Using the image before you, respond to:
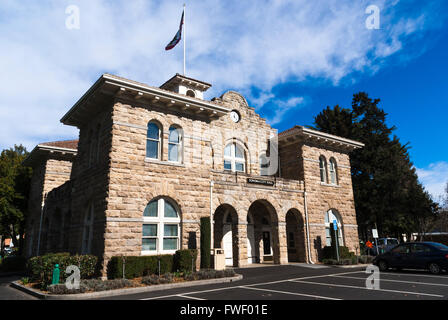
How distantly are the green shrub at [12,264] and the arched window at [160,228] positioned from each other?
530 inches

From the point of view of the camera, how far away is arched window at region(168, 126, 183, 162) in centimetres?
1623

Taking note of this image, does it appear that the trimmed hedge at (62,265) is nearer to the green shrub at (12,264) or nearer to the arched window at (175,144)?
the arched window at (175,144)

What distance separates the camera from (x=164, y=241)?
48.9 ft

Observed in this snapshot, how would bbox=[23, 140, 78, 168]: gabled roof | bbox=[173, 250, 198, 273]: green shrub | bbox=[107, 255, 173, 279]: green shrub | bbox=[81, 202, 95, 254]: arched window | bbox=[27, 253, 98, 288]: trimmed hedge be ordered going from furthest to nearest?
bbox=[23, 140, 78, 168]: gabled roof < bbox=[81, 202, 95, 254]: arched window < bbox=[173, 250, 198, 273]: green shrub < bbox=[107, 255, 173, 279]: green shrub < bbox=[27, 253, 98, 288]: trimmed hedge

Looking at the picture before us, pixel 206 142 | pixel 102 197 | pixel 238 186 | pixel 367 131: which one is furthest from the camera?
pixel 367 131

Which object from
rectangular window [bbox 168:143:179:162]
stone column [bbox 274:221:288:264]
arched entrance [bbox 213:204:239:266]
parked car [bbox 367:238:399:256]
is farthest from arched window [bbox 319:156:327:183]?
rectangular window [bbox 168:143:179:162]

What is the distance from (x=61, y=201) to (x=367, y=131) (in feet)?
98.5

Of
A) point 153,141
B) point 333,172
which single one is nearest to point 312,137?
point 333,172

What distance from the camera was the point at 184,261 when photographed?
46.5 feet

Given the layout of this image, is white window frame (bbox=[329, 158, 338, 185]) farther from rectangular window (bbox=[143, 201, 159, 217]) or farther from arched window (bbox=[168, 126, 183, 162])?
rectangular window (bbox=[143, 201, 159, 217])

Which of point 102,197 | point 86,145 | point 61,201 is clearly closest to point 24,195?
point 61,201

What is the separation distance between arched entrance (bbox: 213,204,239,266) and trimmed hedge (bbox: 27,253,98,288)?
7768mm
